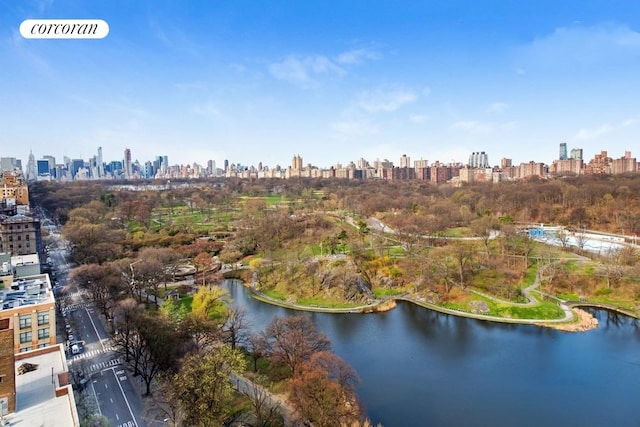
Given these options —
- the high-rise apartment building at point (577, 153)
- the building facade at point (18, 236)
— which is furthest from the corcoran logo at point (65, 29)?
the high-rise apartment building at point (577, 153)

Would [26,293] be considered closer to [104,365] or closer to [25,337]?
[25,337]

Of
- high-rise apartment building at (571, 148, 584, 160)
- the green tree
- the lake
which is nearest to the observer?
the lake

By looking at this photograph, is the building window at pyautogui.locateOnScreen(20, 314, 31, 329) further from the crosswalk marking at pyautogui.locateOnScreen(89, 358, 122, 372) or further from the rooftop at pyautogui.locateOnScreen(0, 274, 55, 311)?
the crosswalk marking at pyautogui.locateOnScreen(89, 358, 122, 372)

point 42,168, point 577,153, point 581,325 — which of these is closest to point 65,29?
point 581,325

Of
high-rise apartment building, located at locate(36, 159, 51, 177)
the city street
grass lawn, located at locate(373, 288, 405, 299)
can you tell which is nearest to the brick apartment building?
the city street

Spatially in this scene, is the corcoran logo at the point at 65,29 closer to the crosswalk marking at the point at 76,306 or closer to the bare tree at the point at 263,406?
the bare tree at the point at 263,406
